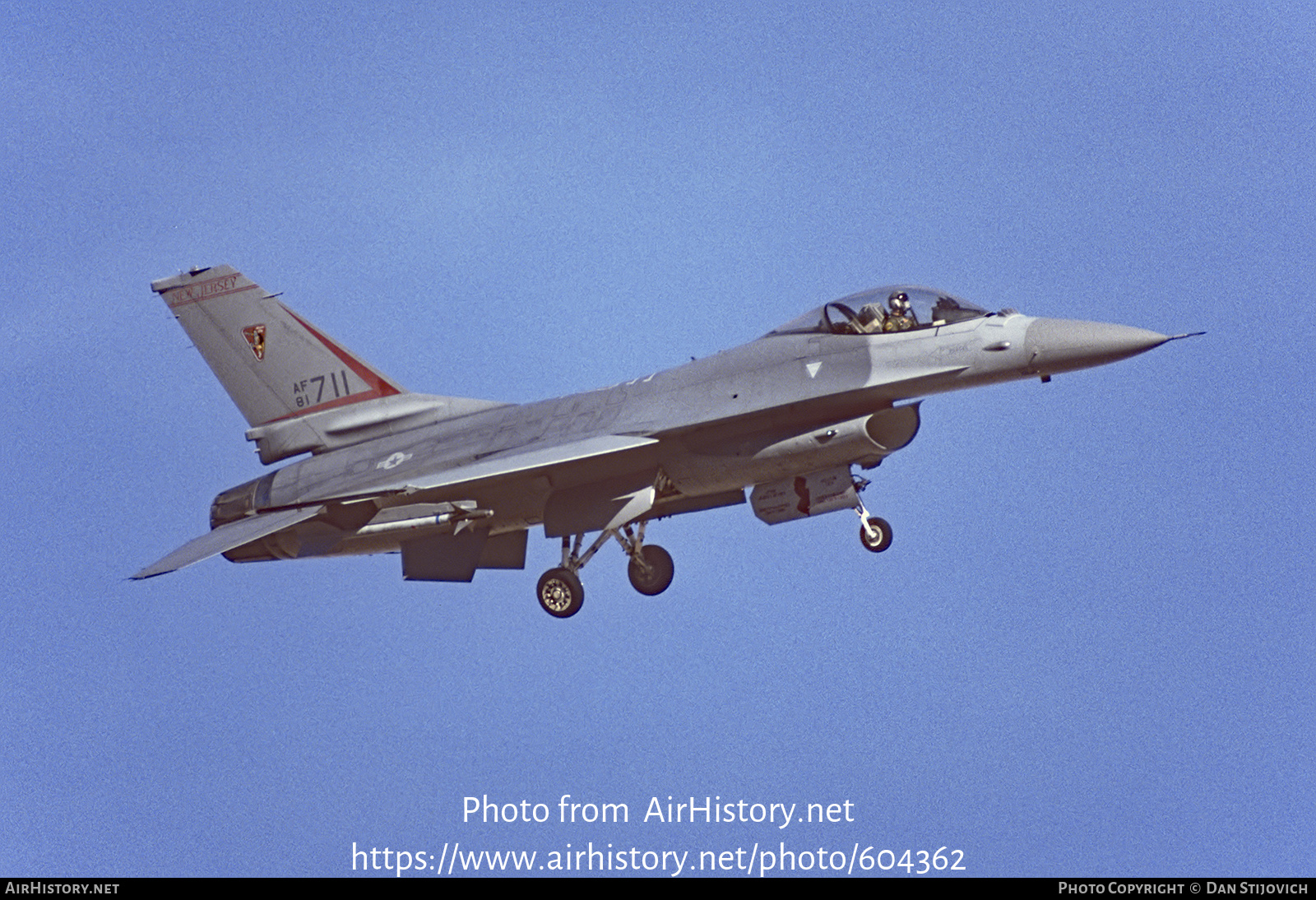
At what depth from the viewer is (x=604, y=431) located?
1923cm

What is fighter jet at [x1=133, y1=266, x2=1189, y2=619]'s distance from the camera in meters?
18.0

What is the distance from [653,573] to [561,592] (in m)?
1.30

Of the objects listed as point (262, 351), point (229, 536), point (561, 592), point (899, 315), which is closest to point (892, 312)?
point (899, 315)

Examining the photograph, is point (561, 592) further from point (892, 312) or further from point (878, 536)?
point (892, 312)

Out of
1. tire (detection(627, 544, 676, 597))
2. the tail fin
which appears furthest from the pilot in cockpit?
the tail fin

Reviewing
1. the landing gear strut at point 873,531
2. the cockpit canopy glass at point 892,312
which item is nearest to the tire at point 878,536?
the landing gear strut at point 873,531

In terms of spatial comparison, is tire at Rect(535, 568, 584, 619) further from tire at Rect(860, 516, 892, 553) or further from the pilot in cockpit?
the pilot in cockpit

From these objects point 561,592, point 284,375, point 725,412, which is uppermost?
point 284,375

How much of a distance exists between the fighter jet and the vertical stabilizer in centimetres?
2

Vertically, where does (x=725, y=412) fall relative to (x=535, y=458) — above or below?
above

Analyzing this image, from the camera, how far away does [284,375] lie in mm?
21734

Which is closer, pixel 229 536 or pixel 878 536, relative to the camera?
pixel 878 536

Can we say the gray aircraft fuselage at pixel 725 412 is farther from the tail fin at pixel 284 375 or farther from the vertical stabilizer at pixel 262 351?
the vertical stabilizer at pixel 262 351
